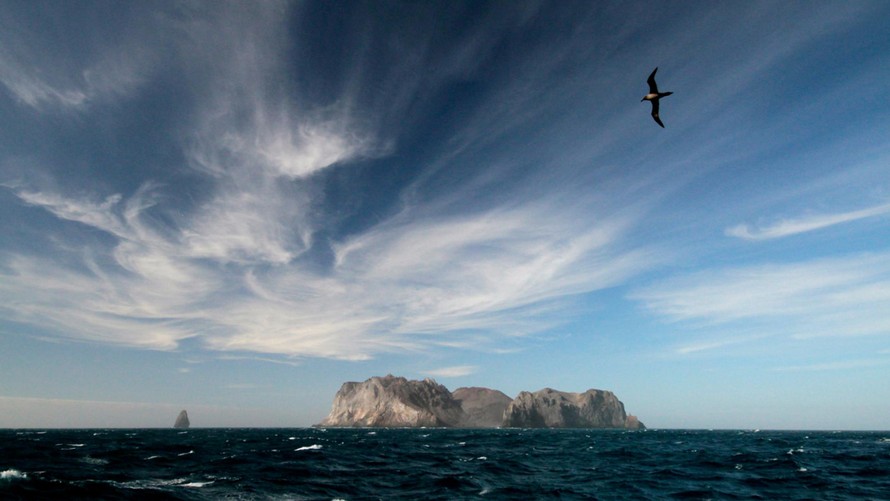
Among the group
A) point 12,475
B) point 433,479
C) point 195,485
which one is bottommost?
point 433,479

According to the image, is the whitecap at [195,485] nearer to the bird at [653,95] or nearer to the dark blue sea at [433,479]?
the dark blue sea at [433,479]

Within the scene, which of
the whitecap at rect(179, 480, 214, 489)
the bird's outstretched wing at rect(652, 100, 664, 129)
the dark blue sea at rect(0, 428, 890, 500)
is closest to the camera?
the bird's outstretched wing at rect(652, 100, 664, 129)

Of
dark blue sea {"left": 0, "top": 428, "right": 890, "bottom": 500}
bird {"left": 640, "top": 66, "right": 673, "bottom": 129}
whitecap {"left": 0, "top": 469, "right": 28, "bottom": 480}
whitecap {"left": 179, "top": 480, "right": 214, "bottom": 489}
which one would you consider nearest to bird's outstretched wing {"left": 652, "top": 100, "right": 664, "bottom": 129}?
bird {"left": 640, "top": 66, "right": 673, "bottom": 129}

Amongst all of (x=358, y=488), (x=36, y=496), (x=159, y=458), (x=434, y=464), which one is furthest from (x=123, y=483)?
(x=434, y=464)

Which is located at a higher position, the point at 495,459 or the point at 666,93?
the point at 666,93

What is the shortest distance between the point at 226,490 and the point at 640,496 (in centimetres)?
2662

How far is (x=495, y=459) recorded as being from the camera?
48.5 meters

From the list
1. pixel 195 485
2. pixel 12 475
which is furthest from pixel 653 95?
pixel 12 475

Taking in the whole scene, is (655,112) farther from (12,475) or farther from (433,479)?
(12,475)

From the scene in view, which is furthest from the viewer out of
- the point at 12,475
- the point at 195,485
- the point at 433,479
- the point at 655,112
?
the point at 433,479

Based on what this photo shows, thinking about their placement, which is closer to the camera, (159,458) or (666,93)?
(666,93)

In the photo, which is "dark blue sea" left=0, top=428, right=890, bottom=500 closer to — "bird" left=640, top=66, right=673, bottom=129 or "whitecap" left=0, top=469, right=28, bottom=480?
"whitecap" left=0, top=469, right=28, bottom=480

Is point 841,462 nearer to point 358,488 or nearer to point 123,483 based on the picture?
point 358,488

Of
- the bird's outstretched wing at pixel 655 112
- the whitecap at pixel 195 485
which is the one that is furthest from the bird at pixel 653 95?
the whitecap at pixel 195 485
